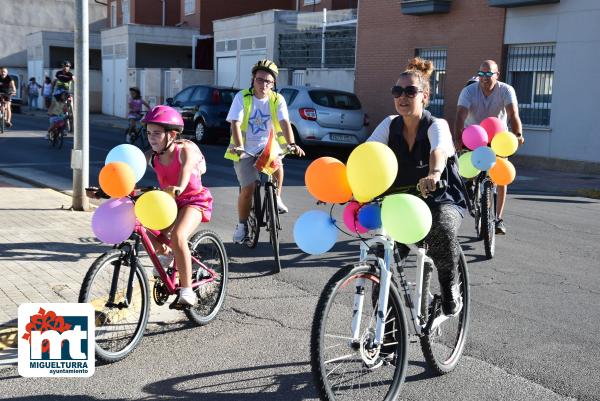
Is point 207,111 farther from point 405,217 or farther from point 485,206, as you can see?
point 405,217

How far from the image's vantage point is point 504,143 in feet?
25.1

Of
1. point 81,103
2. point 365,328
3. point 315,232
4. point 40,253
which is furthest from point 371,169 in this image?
point 81,103

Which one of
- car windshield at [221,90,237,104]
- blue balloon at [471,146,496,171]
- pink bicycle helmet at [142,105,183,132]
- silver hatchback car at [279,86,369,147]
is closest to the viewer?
pink bicycle helmet at [142,105,183,132]

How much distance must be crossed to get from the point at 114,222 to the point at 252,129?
11.4 feet

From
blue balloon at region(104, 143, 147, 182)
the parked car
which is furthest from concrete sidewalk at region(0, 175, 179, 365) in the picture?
the parked car

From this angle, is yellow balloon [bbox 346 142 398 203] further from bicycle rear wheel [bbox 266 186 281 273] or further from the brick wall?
the brick wall

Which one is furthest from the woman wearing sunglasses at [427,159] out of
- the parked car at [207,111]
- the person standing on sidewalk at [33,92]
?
the person standing on sidewalk at [33,92]

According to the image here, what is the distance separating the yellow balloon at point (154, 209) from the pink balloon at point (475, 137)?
12.4 ft

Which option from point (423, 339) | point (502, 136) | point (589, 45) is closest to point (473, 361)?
point (423, 339)

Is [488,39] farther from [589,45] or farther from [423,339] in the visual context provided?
[423,339]

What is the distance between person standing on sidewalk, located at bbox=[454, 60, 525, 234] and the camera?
8266mm

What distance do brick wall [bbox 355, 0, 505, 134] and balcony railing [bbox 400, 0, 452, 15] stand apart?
23 centimetres

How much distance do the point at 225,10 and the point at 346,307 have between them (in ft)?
124

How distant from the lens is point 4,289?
582 centimetres
